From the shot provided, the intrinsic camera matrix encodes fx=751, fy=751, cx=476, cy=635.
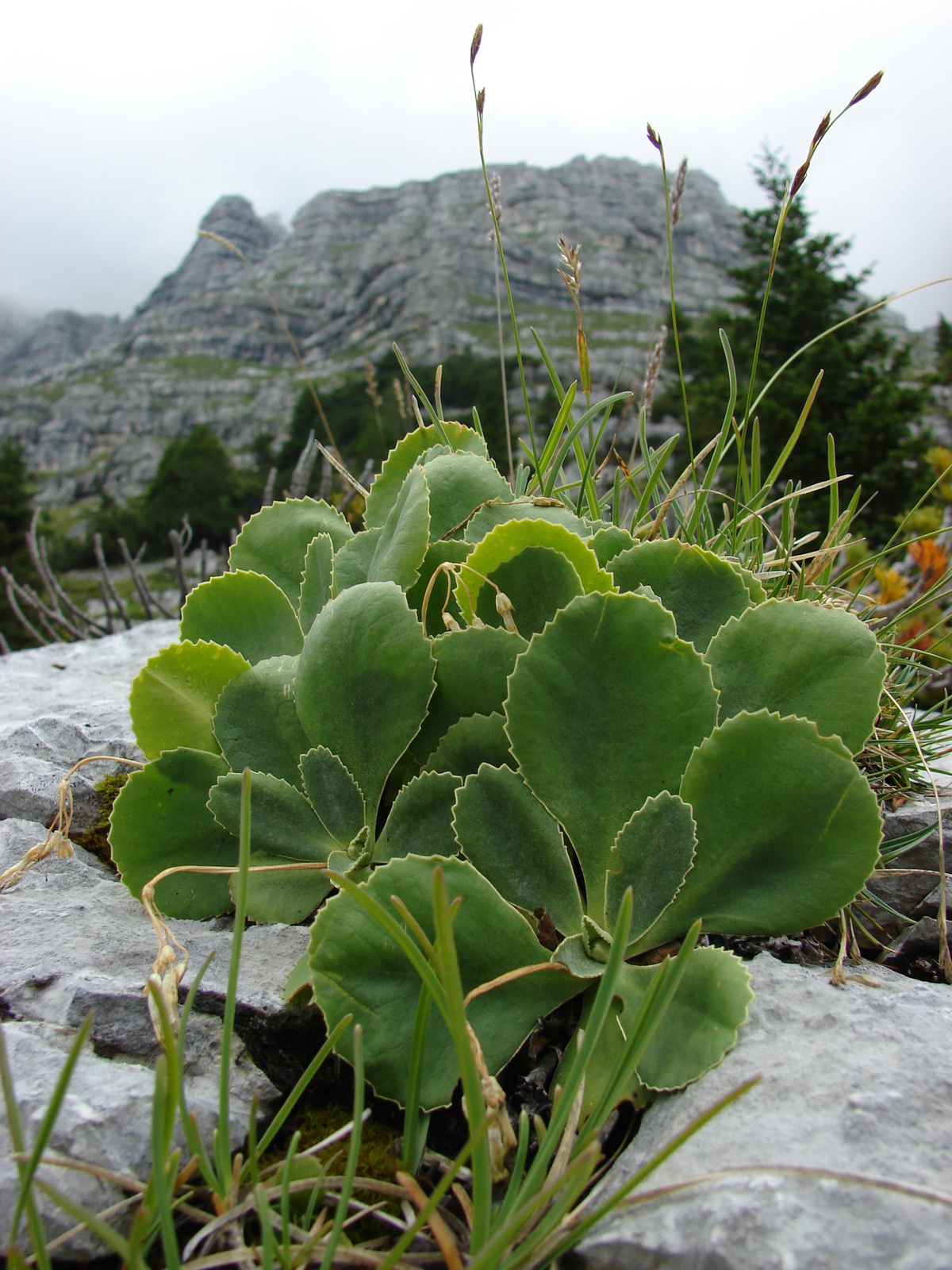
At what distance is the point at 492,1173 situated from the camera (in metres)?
0.49

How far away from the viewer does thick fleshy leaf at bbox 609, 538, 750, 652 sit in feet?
2.54

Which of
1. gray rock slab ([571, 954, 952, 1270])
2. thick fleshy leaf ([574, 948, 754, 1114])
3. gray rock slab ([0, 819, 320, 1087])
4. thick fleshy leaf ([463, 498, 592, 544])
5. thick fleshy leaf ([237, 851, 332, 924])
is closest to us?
gray rock slab ([571, 954, 952, 1270])

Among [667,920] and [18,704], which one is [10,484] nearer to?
[18,704]

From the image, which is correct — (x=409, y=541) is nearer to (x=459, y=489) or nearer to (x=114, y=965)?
(x=459, y=489)

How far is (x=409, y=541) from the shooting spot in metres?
0.77

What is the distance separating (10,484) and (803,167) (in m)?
19.0

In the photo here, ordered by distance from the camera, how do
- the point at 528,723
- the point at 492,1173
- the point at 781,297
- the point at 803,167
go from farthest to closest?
the point at 781,297 < the point at 803,167 < the point at 528,723 < the point at 492,1173

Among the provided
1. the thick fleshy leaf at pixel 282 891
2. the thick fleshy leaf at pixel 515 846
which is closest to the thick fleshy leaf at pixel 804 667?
the thick fleshy leaf at pixel 515 846

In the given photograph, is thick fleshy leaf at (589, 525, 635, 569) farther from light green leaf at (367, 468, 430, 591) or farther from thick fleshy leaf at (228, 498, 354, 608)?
thick fleshy leaf at (228, 498, 354, 608)

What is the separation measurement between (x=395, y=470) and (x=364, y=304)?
68283 millimetres

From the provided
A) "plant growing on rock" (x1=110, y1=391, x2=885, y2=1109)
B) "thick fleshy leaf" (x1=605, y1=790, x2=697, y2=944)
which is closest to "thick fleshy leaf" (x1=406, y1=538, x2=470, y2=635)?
"plant growing on rock" (x1=110, y1=391, x2=885, y2=1109)

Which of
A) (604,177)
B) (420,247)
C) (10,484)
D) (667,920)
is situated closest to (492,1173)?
(667,920)

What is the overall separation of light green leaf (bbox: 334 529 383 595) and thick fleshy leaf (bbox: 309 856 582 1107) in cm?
39

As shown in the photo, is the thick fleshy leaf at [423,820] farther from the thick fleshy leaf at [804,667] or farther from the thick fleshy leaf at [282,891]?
the thick fleshy leaf at [804,667]
